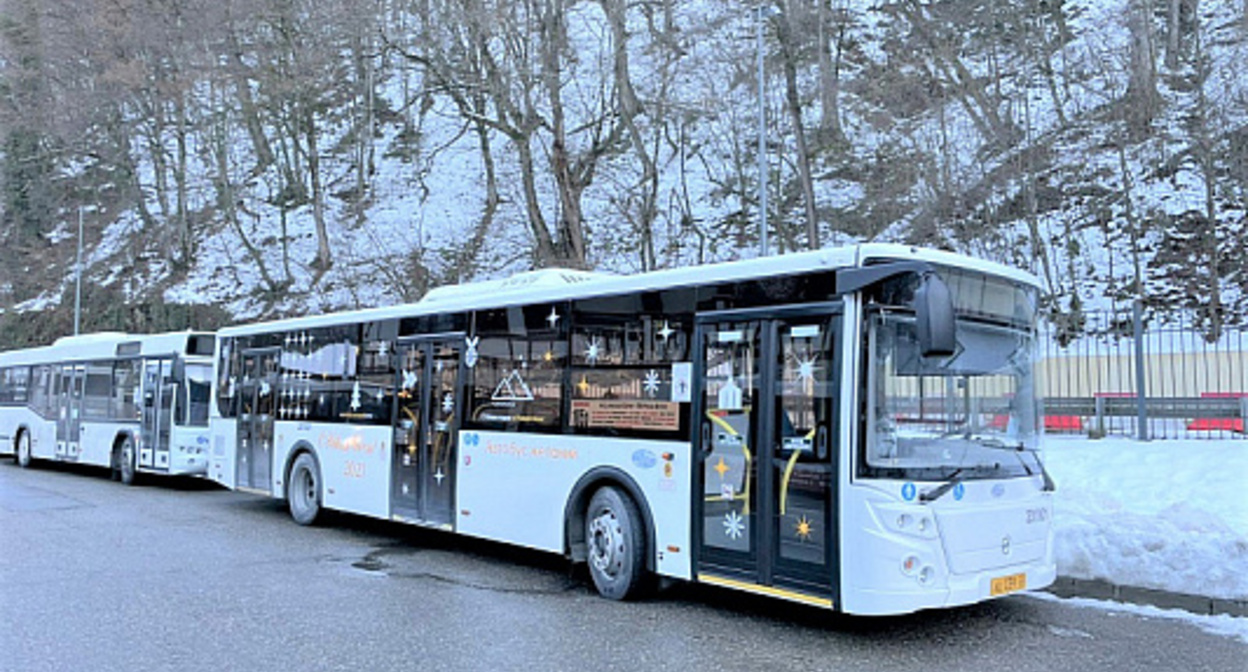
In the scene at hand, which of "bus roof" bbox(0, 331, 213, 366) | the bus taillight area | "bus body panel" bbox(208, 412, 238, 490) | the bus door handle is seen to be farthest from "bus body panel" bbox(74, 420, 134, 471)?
the bus taillight area

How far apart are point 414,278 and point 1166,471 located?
28.0m

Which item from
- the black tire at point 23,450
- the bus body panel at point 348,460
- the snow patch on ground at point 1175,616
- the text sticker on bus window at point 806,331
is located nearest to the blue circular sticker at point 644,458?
the text sticker on bus window at point 806,331

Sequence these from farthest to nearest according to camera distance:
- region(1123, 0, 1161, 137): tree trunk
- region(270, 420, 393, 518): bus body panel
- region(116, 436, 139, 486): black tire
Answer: region(1123, 0, 1161, 137): tree trunk, region(116, 436, 139, 486): black tire, region(270, 420, 393, 518): bus body panel

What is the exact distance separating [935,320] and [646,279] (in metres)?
2.91

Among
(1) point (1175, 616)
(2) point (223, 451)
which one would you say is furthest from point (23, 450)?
(1) point (1175, 616)

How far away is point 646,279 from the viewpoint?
28.2 ft

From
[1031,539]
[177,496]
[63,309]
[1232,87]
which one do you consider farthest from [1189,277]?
[63,309]

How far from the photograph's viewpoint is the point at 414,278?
3525 cm

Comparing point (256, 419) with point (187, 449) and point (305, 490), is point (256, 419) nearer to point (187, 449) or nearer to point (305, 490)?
point (305, 490)

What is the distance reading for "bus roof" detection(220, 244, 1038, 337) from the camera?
7078 mm

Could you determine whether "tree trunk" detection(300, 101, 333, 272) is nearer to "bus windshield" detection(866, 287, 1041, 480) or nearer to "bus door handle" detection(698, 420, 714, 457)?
"bus door handle" detection(698, 420, 714, 457)

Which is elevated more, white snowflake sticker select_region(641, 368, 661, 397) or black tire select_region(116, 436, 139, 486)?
white snowflake sticker select_region(641, 368, 661, 397)

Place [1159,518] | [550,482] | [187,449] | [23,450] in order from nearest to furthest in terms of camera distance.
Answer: [1159,518]
[550,482]
[187,449]
[23,450]

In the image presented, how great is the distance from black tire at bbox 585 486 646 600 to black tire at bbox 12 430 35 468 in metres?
19.3
